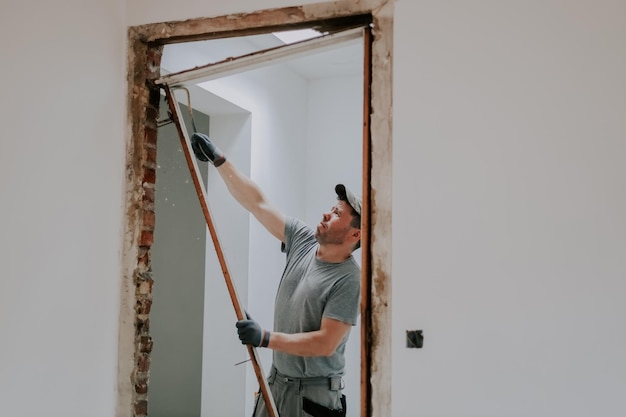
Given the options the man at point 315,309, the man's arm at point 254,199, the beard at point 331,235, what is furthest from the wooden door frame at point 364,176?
the beard at point 331,235

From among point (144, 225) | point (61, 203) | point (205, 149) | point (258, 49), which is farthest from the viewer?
point (258, 49)

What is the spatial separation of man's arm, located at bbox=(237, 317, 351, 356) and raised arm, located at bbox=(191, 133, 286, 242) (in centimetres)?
64

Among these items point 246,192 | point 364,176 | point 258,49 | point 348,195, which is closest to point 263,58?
point 364,176

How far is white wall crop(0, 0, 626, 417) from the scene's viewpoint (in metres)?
1.50

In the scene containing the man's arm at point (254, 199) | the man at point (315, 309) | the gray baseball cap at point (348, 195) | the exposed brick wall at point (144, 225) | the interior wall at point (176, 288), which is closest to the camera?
the exposed brick wall at point (144, 225)

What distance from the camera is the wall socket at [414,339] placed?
164cm

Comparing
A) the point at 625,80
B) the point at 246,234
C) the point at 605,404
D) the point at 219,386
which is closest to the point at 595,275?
the point at 605,404

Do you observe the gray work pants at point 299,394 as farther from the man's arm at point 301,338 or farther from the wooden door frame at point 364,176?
the wooden door frame at point 364,176

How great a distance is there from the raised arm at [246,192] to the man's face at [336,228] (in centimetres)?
28

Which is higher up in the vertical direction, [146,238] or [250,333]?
[146,238]

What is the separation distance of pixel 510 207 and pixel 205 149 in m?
1.56

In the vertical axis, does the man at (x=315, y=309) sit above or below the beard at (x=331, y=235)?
below

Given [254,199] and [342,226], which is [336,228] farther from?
[254,199]

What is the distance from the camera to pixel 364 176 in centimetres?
179
